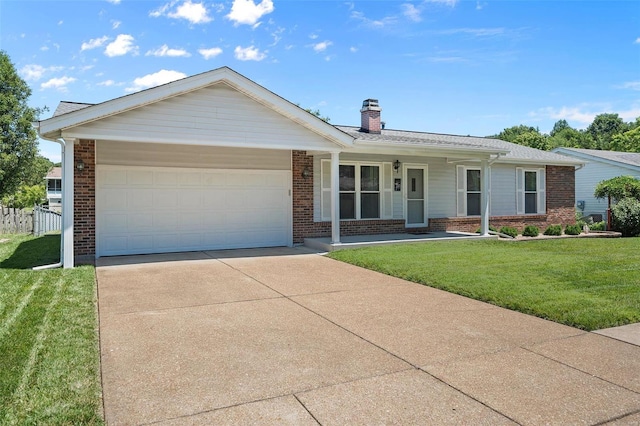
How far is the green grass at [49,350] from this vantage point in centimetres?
322

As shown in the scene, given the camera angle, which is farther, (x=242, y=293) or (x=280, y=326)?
(x=242, y=293)

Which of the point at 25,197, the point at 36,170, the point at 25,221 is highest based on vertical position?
the point at 36,170

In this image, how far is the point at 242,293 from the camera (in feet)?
23.6

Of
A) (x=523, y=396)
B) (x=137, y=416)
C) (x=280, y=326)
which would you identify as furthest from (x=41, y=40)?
(x=523, y=396)

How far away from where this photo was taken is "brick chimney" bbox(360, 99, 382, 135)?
15461 mm

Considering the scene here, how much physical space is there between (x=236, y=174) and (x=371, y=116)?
5.35 meters

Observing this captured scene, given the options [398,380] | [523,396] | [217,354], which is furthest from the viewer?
[217,354]

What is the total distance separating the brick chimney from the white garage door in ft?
12.7

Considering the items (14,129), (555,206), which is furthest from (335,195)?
(14,129)

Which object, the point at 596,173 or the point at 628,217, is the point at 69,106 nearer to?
the point at 628,217

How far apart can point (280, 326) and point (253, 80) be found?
669 cm

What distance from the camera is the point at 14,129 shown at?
3222 centimetres

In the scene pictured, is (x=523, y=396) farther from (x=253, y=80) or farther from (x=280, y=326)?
(x=253, y=80)

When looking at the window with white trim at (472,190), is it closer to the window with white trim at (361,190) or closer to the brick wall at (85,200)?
the window with white trim at (361,190)
